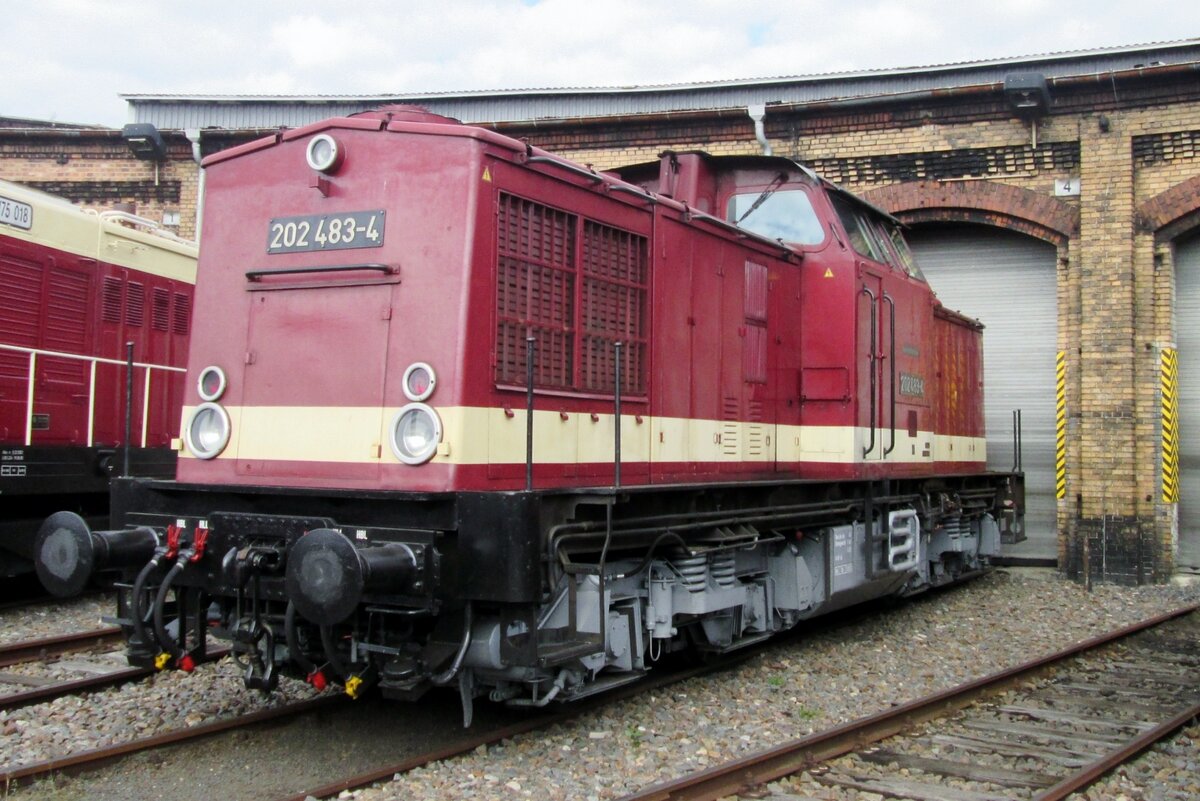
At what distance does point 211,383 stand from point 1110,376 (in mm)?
9738

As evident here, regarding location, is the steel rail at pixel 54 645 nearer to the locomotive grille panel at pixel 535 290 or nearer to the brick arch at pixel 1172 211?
the locomotive grille panel at pixel 535 290

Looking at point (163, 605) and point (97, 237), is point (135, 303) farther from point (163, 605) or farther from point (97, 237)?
point (163, 605)

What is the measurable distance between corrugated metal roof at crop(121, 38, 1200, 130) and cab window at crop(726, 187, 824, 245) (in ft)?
18.7

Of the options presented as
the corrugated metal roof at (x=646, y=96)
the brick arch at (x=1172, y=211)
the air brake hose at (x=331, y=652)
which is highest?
the corrugated metal roof at (x=646, y=96)

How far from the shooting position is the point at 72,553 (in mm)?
4684

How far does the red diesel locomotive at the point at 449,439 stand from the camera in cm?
456

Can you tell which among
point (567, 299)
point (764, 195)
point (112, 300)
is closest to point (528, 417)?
point (567, 299)

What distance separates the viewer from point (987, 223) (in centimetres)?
1254

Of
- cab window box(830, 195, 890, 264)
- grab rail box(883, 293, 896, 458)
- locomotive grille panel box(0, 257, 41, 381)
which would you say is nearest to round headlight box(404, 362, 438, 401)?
cab window box(830, 195, 890, 264)

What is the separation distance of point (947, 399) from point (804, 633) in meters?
2.86

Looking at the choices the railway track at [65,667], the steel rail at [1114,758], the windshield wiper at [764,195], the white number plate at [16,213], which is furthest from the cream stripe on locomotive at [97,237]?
the steel rail at [1114,758]

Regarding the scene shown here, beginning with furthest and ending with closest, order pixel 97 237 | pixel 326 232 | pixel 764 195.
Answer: pixel 97 237, pixel 764 195, pixel 326 232

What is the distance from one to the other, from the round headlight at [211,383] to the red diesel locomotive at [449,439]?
0.05 feet

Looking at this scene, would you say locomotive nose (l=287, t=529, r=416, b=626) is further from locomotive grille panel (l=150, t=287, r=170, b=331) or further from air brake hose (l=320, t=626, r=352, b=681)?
locomotive grille panel (l=150, t=287, r=170, b=331)
